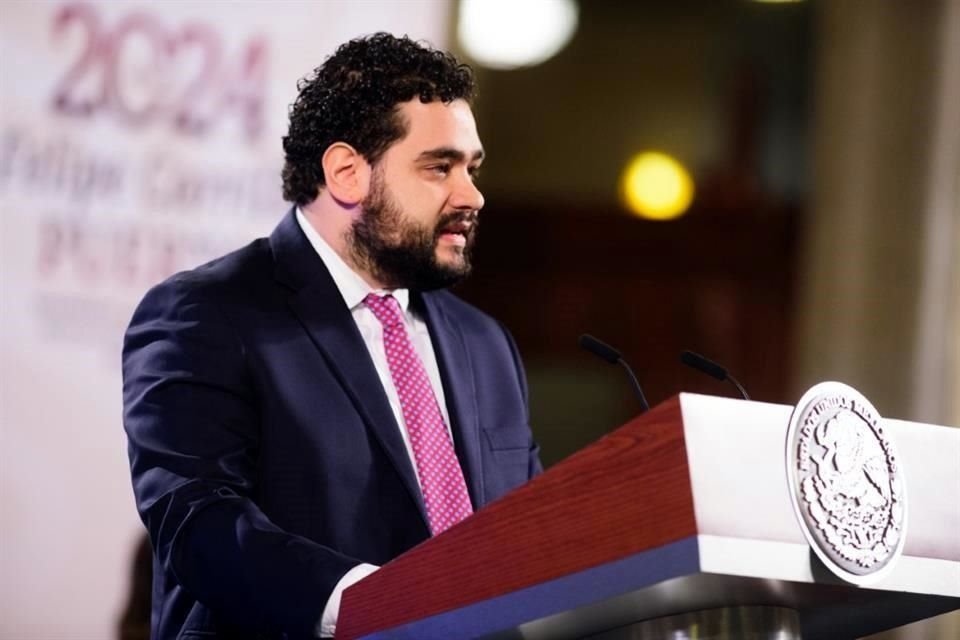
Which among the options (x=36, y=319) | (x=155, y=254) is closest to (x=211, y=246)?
(x=155, y=254)

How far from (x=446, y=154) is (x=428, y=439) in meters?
0.48

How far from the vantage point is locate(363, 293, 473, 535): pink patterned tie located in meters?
2.41

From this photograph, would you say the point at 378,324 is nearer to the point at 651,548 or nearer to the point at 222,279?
the point at 222,279

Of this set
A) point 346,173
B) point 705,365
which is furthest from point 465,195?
point 705,365

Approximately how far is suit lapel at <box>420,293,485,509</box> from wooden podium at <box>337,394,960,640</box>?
2.17 feet

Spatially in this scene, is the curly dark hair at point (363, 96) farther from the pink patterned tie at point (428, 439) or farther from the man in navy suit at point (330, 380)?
the pink patterned tie at point (428, 439)

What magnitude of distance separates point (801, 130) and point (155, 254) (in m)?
3.02

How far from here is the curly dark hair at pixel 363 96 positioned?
2615 millimetres

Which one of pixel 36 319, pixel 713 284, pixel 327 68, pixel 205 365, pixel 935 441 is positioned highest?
pixel 713 284

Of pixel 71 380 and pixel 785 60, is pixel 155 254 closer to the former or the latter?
pixel 71 380

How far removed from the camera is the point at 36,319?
129 inches

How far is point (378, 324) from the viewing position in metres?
2.58

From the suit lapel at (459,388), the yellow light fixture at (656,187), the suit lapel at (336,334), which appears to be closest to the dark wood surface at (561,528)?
the suit lapel at (336,334)

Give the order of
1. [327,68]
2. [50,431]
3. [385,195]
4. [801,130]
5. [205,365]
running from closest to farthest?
[205,365], [385,195], [327,68], [50,431], [801,130]
